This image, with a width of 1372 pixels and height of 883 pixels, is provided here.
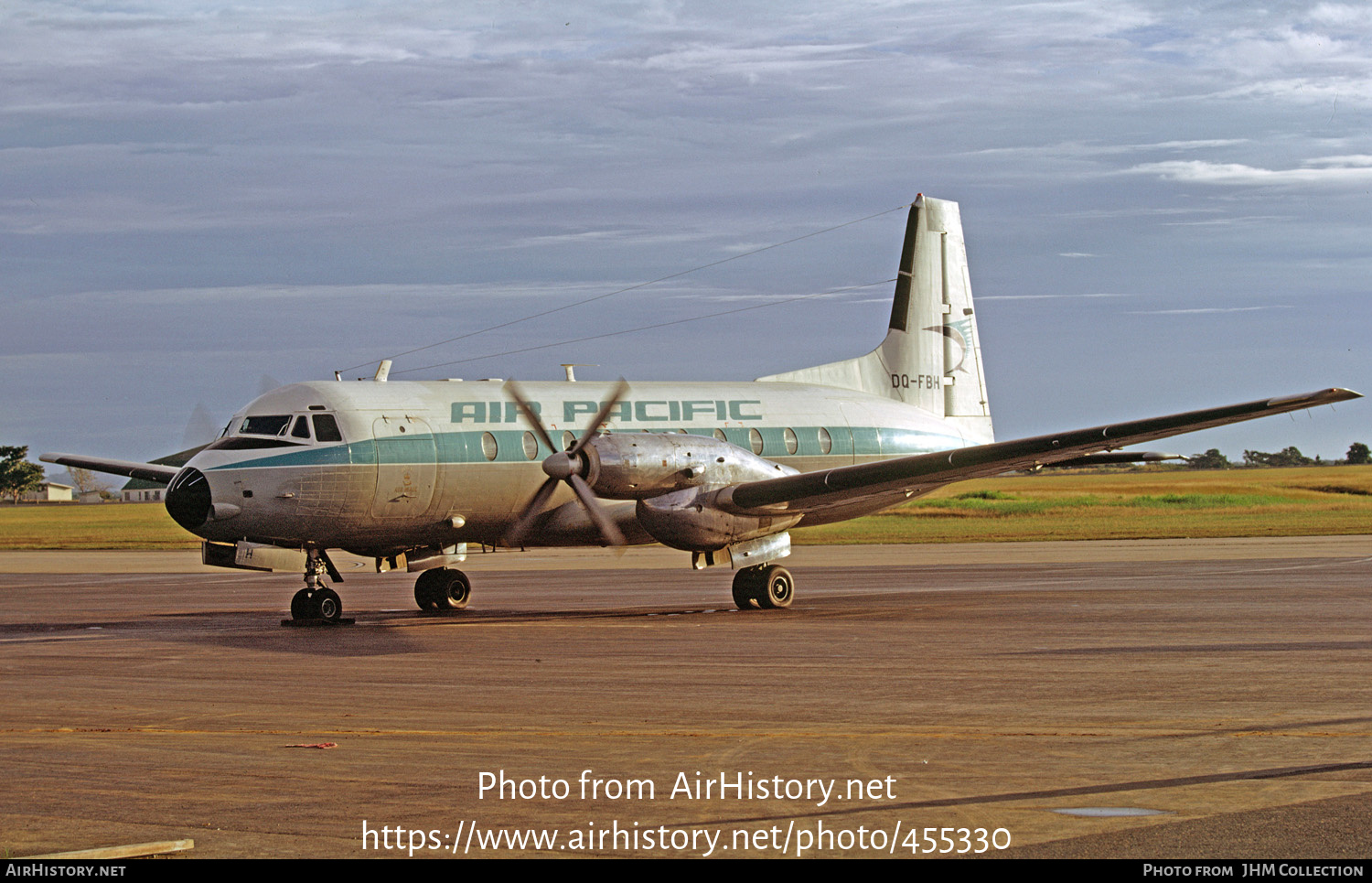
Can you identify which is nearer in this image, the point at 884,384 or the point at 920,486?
the point at 920,486

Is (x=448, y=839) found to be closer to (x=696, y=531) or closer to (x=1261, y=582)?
(x=696, y=531)

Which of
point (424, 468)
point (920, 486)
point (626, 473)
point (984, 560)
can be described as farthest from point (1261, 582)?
point (424, 468)

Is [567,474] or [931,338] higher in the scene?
[931,338]

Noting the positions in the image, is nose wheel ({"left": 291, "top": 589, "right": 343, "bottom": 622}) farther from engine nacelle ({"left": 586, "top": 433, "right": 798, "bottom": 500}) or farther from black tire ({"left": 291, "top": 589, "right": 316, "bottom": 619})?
engine nacelle ({"left": 586, "top": 433, "right": 798, "bottom": 500})

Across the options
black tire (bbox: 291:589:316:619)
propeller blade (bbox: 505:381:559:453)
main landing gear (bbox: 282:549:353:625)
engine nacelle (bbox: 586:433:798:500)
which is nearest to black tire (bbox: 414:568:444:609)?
main landing gear (bbox: 282:549:353:625)

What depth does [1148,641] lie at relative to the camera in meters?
16.9

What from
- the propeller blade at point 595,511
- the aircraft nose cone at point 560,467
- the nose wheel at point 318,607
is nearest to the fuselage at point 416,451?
the propeller blade at point 595,511

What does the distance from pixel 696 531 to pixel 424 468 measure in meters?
4.41

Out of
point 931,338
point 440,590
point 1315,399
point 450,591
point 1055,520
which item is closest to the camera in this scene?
point 1315,399

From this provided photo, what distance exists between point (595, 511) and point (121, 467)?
1107cm

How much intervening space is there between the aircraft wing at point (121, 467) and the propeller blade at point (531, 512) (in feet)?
23.0

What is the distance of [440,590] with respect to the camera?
2425 centimetres

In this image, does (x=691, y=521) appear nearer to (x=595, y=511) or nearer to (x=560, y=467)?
(x=595, y=511)

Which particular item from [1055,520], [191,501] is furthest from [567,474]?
[1055,520]
